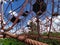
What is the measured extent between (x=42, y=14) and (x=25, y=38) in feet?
3.27

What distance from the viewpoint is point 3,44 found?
11.5 metres

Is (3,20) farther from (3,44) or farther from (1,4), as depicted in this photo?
(3,44)

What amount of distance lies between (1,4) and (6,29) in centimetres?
44

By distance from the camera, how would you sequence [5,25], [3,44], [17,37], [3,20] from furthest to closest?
[3,44], [3,20], [5,25], [17,37]

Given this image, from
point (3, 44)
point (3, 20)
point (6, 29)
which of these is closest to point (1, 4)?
point (3, 20)

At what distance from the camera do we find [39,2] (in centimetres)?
335

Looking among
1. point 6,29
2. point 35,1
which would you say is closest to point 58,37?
point 35,1

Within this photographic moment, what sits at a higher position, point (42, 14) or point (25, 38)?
point (42, 14)

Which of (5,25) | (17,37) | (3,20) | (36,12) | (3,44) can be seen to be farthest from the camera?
(3,44)

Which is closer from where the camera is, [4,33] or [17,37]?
[17,37]

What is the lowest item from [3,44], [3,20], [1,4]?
[3,44]

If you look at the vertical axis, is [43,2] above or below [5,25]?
above

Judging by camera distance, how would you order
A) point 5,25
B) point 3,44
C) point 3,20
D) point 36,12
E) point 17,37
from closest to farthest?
point 17,37 → point 5,25 → point 3,20 → point 36,12 → point 3,44

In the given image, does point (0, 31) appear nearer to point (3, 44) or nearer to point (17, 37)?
point (17, 37)
